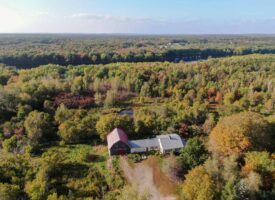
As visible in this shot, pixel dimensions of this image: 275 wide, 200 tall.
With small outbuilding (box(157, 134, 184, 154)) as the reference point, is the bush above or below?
below

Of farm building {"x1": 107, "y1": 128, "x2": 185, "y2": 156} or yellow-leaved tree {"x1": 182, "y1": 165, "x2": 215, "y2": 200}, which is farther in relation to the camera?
farm building {"x1": 107, "y1": 128, "x2": 185, "y2": 156}

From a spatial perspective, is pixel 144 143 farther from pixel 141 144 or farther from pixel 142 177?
pixel 142 177

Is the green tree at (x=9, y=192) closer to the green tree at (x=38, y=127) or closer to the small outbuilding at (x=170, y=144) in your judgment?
the green tree at (x=38, y=127)

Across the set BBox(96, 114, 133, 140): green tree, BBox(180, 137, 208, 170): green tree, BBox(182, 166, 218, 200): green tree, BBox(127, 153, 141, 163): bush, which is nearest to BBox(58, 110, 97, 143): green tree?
BBox(96, 114, 133, 140): green tree

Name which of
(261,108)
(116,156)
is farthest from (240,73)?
(116,156)

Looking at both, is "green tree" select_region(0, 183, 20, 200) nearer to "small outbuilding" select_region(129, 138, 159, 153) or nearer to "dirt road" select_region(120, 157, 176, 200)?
"dirt road" select_region(120, 157, 176, 200)

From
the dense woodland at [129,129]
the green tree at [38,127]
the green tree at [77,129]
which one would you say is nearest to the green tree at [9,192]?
the dense woodland at [129,129]
